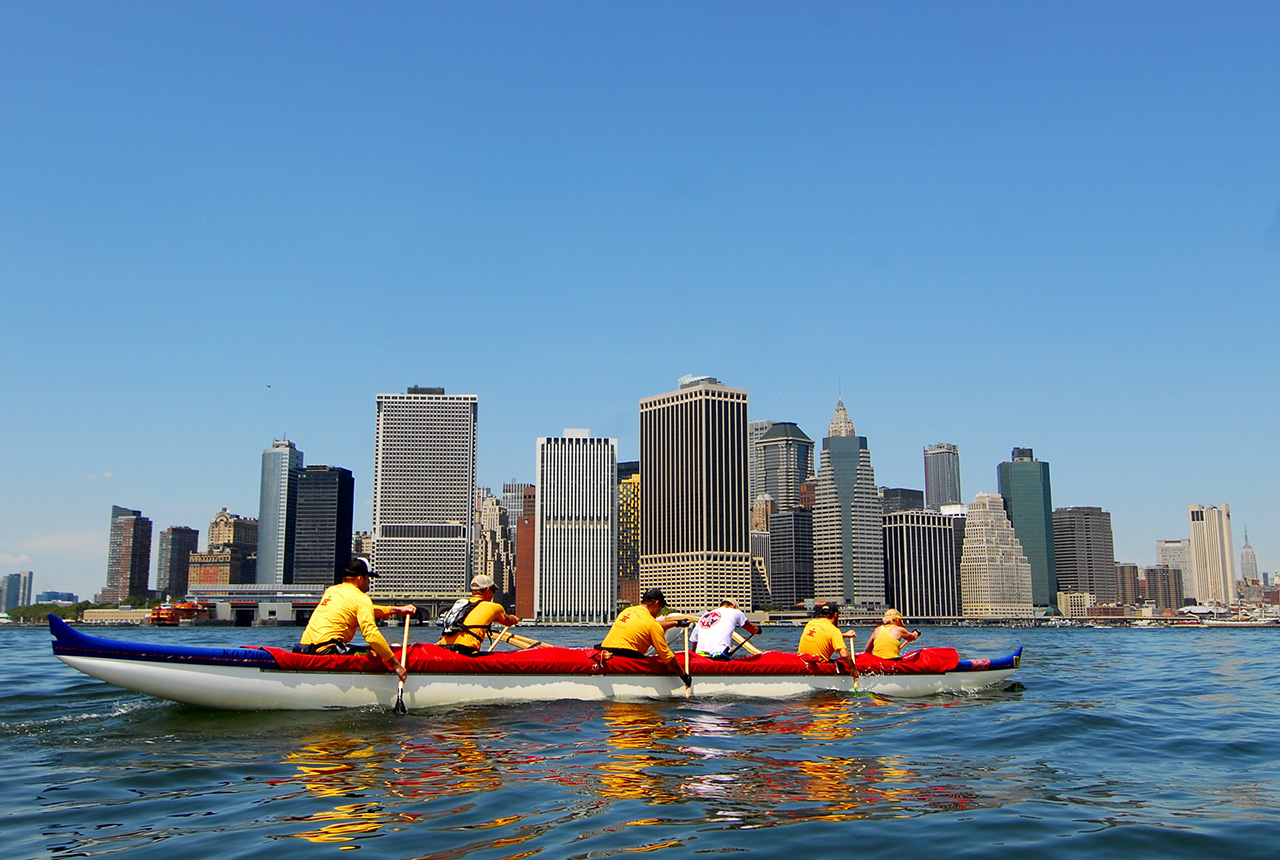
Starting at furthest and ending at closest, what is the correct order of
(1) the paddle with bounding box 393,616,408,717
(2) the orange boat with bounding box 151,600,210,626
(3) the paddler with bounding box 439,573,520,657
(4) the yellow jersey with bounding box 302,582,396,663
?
(2) the orange boat with bounding box 151,600,210,626
(3) the paddler with bounding box 439,573,520,657
(1) the paddle with bounding box 393,616,408,717
(4) the yellow jersey with bounding box 302,582,396,663

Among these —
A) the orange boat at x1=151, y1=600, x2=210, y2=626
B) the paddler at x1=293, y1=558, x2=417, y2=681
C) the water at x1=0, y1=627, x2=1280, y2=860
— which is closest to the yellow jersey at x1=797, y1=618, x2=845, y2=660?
the water at x1=0, y1=627, x2=1280, y2=860

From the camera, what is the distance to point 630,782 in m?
11.6

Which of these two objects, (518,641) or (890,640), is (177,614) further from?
(890,640)

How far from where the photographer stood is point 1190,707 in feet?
72.7

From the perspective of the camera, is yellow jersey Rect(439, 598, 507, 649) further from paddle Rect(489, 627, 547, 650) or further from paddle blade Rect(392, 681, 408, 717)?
paddle blade Rect(392, 681, 408, 717)

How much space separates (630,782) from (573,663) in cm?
753

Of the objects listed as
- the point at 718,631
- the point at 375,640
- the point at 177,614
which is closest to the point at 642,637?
the point at 718,631

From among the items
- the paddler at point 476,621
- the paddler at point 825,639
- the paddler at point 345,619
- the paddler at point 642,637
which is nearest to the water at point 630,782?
the paddler at point 642,637

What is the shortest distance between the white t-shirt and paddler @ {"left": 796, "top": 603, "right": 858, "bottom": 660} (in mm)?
1504

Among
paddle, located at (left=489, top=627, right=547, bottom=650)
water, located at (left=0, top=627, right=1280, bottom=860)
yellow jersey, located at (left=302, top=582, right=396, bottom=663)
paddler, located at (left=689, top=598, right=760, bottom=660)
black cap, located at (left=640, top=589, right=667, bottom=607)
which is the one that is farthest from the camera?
paddler, located at (left=689, top=598, right=760, bottom=660)

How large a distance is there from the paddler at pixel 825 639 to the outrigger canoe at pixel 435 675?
49 cm

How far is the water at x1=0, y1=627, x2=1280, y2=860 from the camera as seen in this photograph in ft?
29.9

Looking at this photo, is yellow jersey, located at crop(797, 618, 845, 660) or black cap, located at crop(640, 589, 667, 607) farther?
yellow jersey, located at crop(797, 618, 845, 660)

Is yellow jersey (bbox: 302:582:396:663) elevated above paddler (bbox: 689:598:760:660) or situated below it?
above
